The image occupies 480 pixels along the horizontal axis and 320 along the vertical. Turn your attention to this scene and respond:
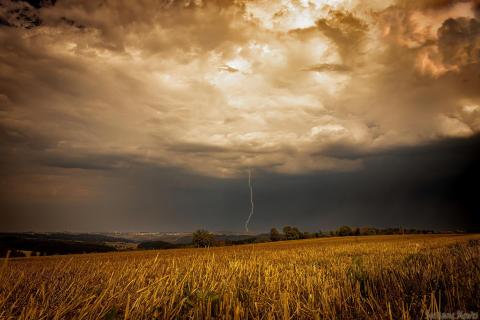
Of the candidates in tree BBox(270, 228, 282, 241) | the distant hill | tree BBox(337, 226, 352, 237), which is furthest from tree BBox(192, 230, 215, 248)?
tree BBox(337, 226, 352, 237)

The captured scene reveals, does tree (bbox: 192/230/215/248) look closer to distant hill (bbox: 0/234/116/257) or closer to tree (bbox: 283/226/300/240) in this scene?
distant hill (bbox: 0/234/116/257)

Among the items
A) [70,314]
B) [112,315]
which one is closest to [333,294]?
[112,315]

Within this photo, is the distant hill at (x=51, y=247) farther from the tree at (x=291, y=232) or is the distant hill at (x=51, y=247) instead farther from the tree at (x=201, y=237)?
the tree at (x=291, y=232)

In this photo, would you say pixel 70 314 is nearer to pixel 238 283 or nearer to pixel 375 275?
pixel 238 283

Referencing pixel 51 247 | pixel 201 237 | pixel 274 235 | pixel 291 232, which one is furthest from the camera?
pixel 291 232

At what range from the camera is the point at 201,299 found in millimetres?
4363

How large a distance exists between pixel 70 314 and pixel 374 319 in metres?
4.09

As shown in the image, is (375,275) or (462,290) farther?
(375,275)

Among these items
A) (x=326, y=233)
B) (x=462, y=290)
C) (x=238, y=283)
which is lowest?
(x=326, y=233)

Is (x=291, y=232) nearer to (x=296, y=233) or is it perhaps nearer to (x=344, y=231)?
(x=296, y=233)

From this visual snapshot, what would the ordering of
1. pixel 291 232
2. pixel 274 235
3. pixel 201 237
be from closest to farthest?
pixel 201 237 < pixel 274 235 < pixel 291 232

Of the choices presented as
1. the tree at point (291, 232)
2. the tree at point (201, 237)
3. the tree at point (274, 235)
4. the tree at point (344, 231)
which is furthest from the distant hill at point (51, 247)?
the tree at point (344, 231)

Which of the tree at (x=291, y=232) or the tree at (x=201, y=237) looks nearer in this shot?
the tree at (x=201, y=237)

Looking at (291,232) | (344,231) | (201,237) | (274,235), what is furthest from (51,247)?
(344,231)
